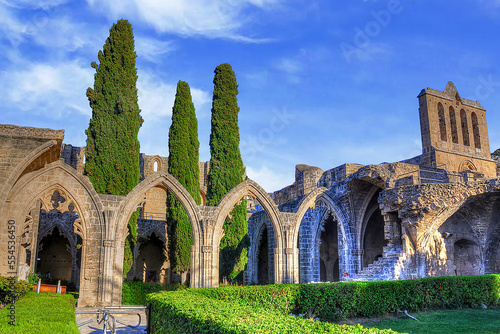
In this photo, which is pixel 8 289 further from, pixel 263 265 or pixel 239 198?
pixel 263 265

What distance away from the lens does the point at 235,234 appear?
52.4ft

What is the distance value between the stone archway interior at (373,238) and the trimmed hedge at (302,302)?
7346mm

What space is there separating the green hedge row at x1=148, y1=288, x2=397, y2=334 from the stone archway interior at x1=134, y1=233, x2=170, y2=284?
17.4 meters

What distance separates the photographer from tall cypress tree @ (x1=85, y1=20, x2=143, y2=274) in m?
13.8

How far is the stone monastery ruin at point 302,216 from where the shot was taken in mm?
11273

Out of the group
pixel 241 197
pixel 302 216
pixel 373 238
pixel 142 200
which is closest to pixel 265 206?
pixel 241 197

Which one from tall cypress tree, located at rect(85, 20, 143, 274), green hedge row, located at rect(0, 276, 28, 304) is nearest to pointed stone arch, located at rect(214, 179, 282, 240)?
tall cypress tree, located at rect(85, 20, 143, 274)

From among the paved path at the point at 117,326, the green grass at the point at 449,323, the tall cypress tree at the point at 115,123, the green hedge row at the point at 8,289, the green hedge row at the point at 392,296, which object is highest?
the tall cypress tree at the point at 115,123

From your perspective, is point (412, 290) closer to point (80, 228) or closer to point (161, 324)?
point (161, 324)

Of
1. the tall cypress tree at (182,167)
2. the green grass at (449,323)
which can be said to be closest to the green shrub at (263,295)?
the green grass at (449,323)

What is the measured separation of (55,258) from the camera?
21750 mm

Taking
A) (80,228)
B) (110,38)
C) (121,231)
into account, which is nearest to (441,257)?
(121,231)

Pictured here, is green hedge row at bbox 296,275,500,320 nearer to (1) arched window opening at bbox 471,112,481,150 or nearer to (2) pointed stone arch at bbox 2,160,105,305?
(2) pointed stone arch at bbox 2,160,105,305

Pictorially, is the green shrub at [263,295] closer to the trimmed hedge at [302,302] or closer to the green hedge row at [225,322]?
the trimmed hedge at [302,302]
